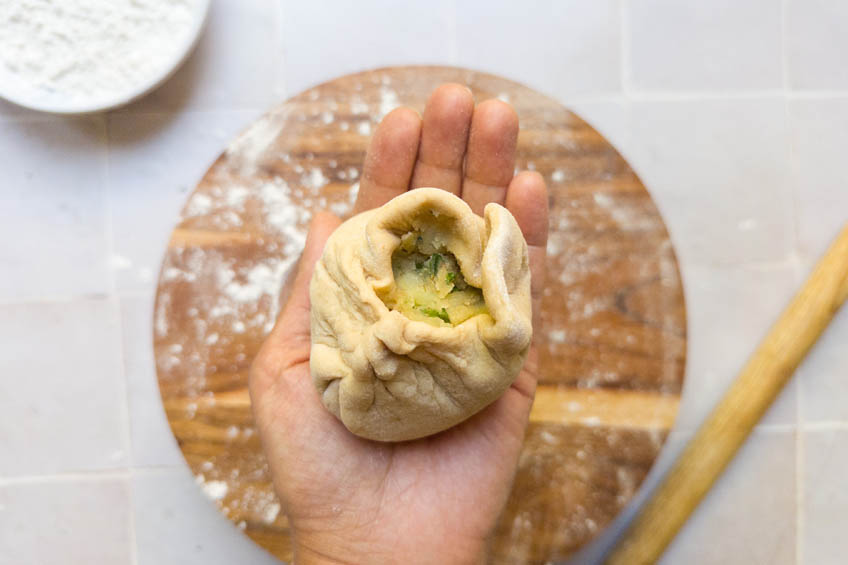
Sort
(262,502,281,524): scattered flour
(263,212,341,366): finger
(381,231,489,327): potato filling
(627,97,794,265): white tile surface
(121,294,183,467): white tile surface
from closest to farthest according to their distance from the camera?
(381,231,489,327): potato filling
(263,212,341,366): finger
(262,502,281,524): scattered flour
(121,294,183,467): white tile surface
(627,97,794,265): white tile surface

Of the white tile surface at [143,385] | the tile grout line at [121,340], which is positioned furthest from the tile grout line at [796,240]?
the tile grout line at [121,340]

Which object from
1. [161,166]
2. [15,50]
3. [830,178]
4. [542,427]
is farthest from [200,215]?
[830,178]

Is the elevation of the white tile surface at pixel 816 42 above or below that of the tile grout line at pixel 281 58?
above

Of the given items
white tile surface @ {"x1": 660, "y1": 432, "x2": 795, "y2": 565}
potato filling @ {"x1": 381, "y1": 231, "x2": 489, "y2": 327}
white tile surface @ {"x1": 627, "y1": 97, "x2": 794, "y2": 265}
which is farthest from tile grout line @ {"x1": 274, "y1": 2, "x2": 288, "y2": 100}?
white tile surface @ {"x1": 660, "y1": 432, "x2": 795, "y2": 565}

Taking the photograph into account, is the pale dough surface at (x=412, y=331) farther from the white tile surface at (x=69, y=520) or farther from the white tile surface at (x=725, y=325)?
the white tile surface at (x=69, y=520)

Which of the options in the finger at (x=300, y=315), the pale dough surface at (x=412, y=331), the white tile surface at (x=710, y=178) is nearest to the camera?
the pale dough surface at (x=412, y=331)

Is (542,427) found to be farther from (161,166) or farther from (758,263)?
(161,166)

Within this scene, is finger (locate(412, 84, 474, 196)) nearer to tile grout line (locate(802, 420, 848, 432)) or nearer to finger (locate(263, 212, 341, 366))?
finger (locate(263, 212, 341, 366))
